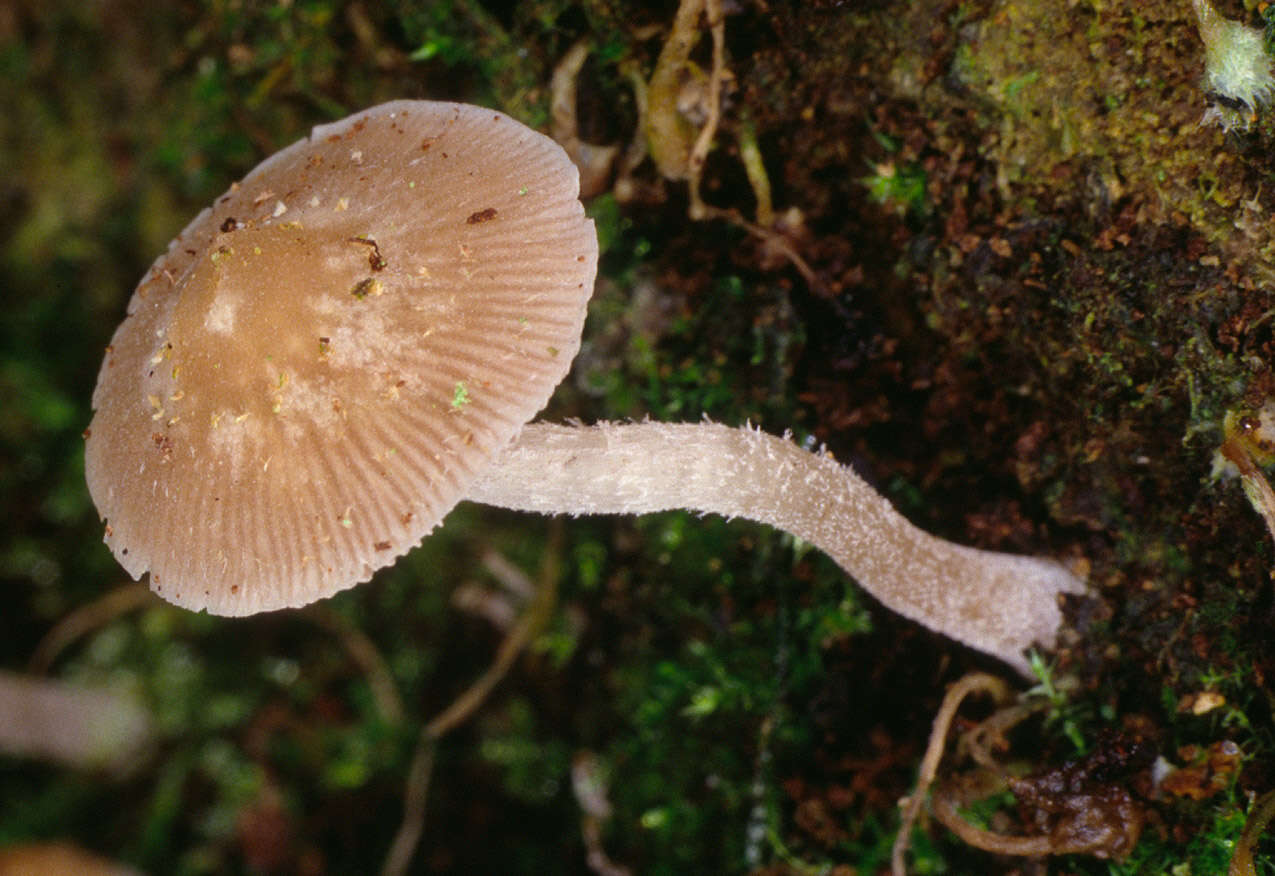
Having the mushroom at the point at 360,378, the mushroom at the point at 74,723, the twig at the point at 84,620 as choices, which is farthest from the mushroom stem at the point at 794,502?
the mushroom at the point at 74,723

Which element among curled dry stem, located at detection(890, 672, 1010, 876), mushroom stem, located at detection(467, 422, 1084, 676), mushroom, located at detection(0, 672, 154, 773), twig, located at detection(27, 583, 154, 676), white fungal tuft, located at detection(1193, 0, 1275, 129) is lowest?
mushroom, located at detection(0, 672, 154, 773)

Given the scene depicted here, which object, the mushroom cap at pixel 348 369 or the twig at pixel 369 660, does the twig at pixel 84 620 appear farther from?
the mushroom cap at pixel 348 369

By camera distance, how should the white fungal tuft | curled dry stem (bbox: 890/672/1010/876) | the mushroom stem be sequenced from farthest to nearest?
curled dry stem (bbox: 890/672/1010/876) → the mushroom stem → the white fungal tuft

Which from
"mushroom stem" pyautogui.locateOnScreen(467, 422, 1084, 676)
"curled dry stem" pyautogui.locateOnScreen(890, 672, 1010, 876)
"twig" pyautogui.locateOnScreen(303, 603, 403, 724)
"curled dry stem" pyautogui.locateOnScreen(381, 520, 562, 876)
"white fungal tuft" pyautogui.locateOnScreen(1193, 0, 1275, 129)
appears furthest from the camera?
"twig" pyautogui.locateOnScreen(303, 603, 403, 724)

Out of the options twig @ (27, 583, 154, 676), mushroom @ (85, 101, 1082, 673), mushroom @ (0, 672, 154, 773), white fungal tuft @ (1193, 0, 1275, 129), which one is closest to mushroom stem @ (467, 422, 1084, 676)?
mushroom @ (85, 101, 1082, 673)

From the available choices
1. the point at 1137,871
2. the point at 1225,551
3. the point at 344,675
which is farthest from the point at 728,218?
the point at 344,675

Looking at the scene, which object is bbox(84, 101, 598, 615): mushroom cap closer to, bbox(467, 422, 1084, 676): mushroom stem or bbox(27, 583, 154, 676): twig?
bbox(467, 422, 1084, 676): mushroom stem

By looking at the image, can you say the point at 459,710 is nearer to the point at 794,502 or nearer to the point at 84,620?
the point at 794,502

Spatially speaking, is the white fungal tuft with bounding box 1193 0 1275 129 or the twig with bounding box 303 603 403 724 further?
the twig with bounding box 303 603 403 724

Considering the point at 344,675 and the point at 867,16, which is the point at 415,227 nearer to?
the point at 867,16
